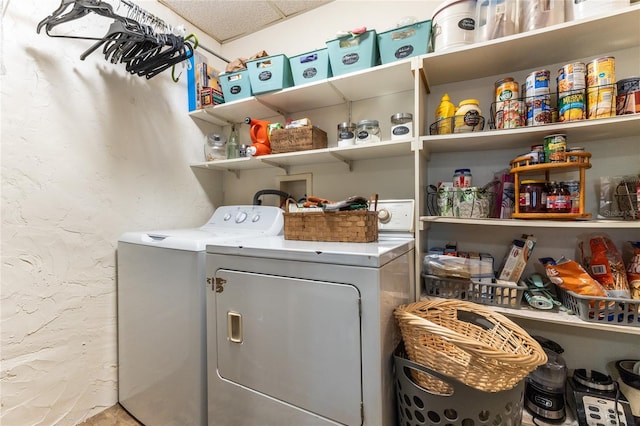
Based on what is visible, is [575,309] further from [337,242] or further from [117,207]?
[117,207]

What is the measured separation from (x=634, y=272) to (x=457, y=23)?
1.30 m

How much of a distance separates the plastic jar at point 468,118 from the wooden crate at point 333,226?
1.97ft

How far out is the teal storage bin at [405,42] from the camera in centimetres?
138

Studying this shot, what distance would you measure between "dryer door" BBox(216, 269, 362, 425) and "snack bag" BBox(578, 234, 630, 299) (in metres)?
1.08

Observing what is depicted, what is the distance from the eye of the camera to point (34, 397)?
1.33m

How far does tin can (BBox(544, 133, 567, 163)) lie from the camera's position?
114 centimetres

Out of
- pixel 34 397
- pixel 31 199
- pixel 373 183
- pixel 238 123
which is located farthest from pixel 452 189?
pixel 34 397

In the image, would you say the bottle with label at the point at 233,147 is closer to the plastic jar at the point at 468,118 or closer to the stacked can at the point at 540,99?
the plastic jar at the point at 468,118

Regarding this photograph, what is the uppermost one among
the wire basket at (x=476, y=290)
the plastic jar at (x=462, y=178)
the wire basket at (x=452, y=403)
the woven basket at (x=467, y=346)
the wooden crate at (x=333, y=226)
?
the plastic jar at (x=462, y=178)

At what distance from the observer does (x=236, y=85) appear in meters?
1.92

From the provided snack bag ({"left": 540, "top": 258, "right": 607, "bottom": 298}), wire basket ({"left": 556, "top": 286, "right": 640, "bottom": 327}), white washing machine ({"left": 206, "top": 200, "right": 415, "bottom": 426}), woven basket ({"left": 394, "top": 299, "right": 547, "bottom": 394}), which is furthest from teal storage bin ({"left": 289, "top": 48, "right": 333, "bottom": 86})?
wire basket ({"left": 556, "top": 286, "right": 640, "bottom": 327})

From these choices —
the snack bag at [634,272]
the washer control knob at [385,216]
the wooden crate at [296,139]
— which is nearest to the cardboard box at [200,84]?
the wooden crate at [296,139]

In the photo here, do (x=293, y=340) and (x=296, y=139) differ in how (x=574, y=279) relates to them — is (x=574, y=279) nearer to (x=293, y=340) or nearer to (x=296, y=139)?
(x=293, y=340)

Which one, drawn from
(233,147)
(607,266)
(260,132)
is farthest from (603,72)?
(233,147)
